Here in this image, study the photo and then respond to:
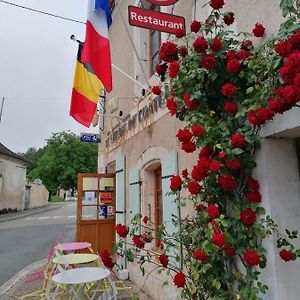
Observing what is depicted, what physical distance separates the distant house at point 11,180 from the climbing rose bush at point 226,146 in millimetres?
21988

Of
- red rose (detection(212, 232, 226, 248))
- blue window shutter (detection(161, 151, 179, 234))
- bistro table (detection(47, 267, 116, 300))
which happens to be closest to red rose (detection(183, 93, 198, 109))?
red rose (detection(212, 232, 226, 248))

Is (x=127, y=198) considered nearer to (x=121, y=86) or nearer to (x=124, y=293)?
(x=124, y=293)

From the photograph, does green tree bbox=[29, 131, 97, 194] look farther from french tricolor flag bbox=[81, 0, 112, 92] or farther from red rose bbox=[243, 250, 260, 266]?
red rose bbox=[243, 250, 260, 266]

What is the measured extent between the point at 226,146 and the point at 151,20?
1.93 m

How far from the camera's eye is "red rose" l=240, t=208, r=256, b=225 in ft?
7.72

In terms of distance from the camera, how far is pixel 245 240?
241cm

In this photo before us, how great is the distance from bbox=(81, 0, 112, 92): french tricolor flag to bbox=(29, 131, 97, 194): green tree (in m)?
34.7

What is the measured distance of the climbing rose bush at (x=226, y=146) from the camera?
2258mm

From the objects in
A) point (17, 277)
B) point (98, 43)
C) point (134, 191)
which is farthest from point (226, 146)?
point (17, 277)

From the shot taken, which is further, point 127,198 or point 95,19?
point 127,198

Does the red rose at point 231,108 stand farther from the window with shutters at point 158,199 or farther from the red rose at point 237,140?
the window with shutters at point 158,199

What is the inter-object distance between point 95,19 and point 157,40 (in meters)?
1.68

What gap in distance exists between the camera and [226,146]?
91.8 inches

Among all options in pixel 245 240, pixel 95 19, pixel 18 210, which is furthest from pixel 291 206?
pixel 18 210
